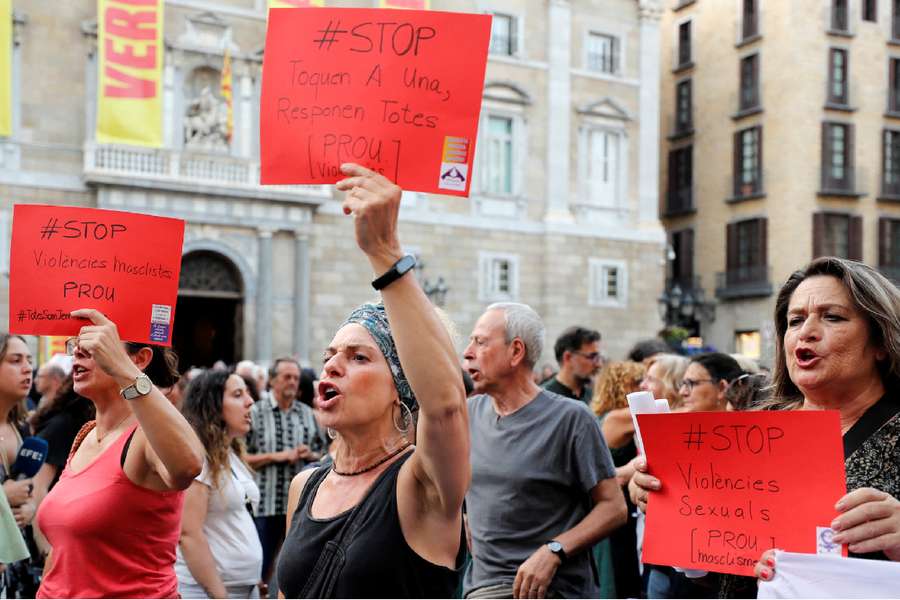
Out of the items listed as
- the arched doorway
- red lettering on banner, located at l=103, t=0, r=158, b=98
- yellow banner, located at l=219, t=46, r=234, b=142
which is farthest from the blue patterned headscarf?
yellow banner, located at l=219, t=46, r=234, b=142

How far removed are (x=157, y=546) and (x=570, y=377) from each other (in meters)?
4.03

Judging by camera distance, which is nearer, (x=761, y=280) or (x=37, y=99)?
(x=37, y=99)

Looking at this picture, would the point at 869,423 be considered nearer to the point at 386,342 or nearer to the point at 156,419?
the point at 386,342

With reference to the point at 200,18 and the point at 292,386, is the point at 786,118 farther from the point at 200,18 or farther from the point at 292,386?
the point at 292,386

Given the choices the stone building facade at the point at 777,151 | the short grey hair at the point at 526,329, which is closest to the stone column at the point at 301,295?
the stone building facade at the point at 777,151

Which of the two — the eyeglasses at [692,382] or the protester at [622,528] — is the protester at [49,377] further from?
the eyeglasses at [692,382]

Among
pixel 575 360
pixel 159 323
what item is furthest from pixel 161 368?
pixel 575 360

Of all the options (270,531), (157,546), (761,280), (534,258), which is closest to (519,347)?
(157,546)

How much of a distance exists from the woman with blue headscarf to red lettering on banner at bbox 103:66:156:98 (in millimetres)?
16381

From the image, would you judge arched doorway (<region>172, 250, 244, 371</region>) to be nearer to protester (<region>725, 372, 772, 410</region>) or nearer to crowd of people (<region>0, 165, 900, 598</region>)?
crowd of people (<region>0, 165, 900, 598</region>)

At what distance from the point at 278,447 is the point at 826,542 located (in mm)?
5695

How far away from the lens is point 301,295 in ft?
72.7

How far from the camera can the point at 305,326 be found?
72.6 feet

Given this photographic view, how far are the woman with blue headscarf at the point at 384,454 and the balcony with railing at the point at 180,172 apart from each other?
17.4 meters
